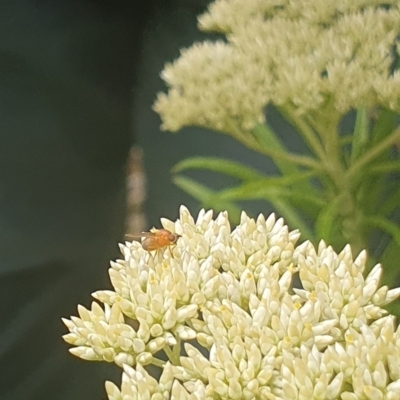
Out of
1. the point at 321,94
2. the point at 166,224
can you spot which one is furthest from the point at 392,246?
the point at 166,224

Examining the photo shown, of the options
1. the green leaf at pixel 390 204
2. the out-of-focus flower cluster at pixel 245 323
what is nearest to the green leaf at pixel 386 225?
the green leaf at pixel 390 204

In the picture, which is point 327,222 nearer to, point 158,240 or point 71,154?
point 158,240

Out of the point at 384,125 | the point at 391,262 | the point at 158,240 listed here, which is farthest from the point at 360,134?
the point at 158,240

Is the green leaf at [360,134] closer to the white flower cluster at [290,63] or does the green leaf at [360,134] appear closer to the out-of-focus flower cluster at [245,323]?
the white flower cluster at [290,63]

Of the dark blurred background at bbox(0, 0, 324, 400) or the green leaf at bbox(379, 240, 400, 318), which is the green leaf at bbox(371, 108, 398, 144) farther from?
the dark blurred background at bbox(0, 0, 324, 400)

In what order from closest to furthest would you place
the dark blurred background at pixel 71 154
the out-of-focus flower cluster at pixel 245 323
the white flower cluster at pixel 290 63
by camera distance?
the out-of-focus flower cluster at pixel 245 323 < the white flower cluster at pixel 290 63 < the dark blurred background at pixel 71 154

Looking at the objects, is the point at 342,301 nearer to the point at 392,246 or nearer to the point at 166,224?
the point at 166,224
